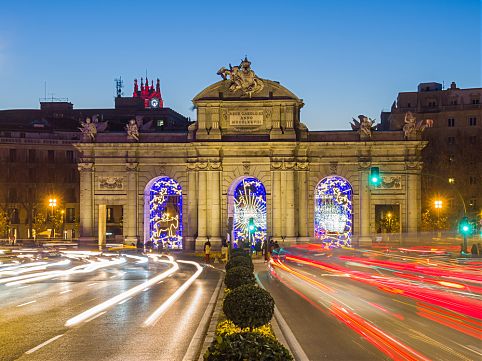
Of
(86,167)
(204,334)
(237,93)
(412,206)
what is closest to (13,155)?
(86,167)

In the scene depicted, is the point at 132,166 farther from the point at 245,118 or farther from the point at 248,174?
the point at 245,118

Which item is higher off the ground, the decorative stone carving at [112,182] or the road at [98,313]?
the decorative stone carving at [112,182]

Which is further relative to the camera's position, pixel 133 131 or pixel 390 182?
pixel 390 182

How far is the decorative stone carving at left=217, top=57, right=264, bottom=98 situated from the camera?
76.5m

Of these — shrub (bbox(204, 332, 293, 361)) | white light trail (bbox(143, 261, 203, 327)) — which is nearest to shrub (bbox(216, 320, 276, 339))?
white light trail (bbox(143, 261, 203, 327))

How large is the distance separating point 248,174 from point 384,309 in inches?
1990

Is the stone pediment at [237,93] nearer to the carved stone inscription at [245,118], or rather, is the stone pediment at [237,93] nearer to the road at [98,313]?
the carved stone inscription at [245,118]

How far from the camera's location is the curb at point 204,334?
18702 millimetres

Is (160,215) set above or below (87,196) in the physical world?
below

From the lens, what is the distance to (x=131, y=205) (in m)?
78.4

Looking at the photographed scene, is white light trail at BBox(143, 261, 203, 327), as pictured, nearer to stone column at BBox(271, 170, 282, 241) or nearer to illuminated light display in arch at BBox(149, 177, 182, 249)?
stone column at BBox(271, 170, 282, 241)

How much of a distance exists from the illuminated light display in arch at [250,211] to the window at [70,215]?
39883mm

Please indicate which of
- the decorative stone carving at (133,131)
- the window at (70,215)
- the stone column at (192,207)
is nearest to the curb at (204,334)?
the stone column at (192,207)

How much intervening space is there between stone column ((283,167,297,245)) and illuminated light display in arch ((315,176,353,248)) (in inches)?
122
